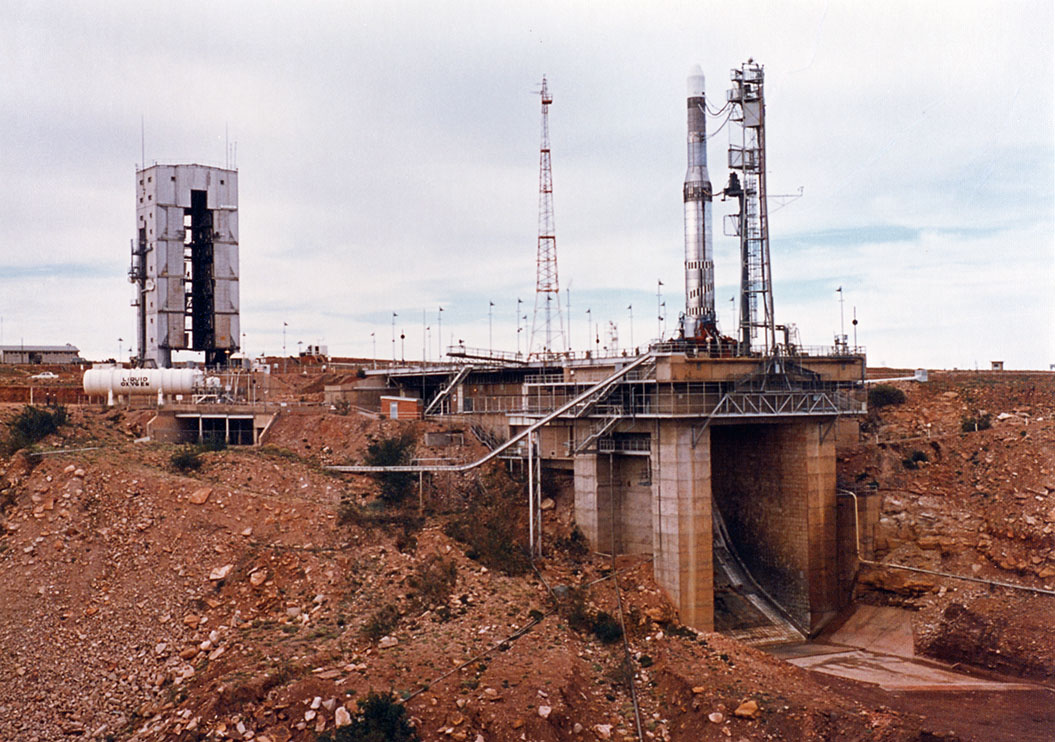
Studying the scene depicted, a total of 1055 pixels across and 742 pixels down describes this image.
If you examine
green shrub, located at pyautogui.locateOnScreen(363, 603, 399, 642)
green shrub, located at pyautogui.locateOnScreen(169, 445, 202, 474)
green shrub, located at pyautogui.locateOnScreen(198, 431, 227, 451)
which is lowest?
green shrub, located at pyautogui.locateOnScreen(363, 603, 399, 642)

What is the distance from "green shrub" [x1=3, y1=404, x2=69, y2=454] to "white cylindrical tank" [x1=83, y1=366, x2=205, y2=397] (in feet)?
36.8

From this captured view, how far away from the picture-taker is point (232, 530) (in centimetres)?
4812

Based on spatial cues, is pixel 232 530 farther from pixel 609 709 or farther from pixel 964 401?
pixel 964 401

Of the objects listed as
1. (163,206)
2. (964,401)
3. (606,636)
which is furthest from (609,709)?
(163,206)

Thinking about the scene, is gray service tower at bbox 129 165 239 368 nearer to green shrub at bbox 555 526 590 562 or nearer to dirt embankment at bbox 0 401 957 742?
dirt embankment at bbox 0 401 957 742

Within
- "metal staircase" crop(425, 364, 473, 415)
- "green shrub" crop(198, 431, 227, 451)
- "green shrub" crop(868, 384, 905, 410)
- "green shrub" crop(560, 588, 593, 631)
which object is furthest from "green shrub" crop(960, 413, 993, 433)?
"green shrub" crop(198, 431, 227, 451)

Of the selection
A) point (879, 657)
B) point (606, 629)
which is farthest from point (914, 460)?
point (606, 629)

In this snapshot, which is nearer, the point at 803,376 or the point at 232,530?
the point at 232,530

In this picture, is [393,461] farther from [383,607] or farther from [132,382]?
[132,382]

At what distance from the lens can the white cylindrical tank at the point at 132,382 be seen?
72.6 metres

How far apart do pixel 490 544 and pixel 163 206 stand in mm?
54135

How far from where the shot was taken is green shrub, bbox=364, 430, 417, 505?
5334 centimetres

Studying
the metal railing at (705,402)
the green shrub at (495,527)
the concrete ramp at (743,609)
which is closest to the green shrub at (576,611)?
the green shrub at (495,527)

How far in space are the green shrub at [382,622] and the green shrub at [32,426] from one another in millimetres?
27825
